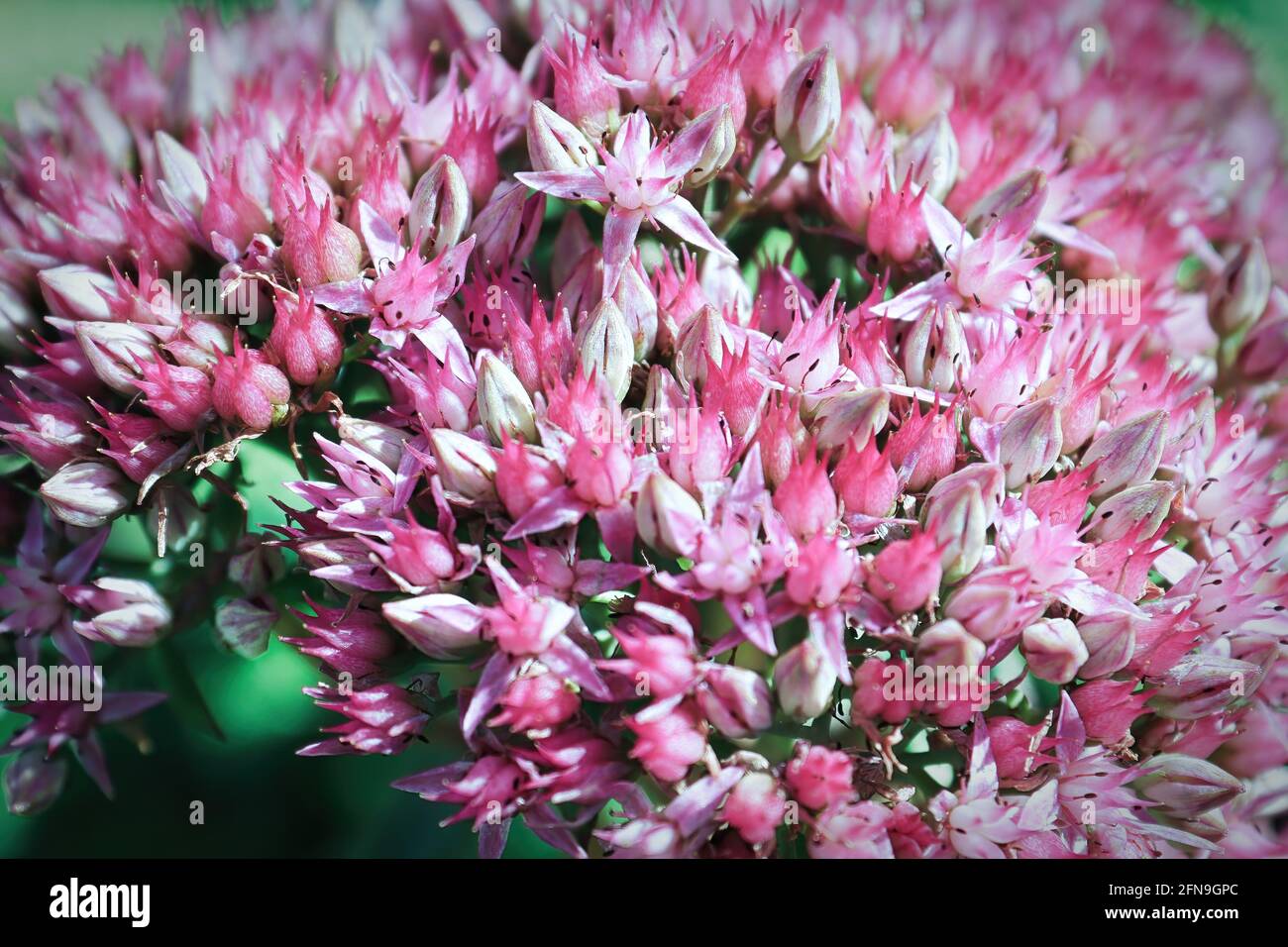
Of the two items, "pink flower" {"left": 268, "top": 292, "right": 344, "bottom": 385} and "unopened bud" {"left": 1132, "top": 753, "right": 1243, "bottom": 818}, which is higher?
"pink flower" {"left": 268, "top": 292, "right": 344, "bottom": 385}

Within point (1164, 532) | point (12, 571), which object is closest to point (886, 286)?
point (1164, 532)

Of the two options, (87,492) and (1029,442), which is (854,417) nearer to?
(1029,442)

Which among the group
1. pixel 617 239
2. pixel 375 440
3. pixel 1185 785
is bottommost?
pixel 1185 785

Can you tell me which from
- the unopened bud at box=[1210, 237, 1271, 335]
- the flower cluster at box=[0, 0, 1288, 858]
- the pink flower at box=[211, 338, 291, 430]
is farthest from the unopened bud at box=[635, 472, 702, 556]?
the unopened bud at box=[1210, 237, 1271, 335]

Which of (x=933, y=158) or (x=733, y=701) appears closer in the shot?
(x=733, y=701)

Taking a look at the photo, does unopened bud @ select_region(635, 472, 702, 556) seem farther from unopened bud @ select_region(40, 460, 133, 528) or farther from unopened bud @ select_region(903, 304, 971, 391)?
unopened bud @ select_region(40, 460, 133, 528)

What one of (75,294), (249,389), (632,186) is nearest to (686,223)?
(632,186)

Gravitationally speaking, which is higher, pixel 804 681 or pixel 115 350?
pixel 115 350

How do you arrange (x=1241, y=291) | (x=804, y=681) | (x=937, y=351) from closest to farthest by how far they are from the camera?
1. (x=804, y=681)
2. (x=937, y=351)
3. (x=1241, y=291)

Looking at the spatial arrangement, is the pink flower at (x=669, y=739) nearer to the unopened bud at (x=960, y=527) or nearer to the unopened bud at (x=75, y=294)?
the unopened bud at (x=960, y=527)

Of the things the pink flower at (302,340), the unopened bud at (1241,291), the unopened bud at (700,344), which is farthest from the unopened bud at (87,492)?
the unopened bud at (1241,291)
